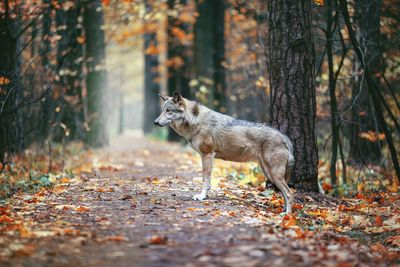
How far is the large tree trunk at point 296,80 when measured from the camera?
9.16 m

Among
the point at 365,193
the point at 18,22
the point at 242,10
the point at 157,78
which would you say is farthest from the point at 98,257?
the point at 157,78

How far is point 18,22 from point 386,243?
10.6 m

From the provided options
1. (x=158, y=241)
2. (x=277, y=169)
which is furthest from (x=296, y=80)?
(x=158, y=241)

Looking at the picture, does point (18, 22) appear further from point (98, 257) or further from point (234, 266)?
point (234, 266)

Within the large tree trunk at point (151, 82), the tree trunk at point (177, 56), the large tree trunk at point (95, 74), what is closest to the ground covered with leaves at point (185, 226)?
the large tree trunk at point (95, 74)

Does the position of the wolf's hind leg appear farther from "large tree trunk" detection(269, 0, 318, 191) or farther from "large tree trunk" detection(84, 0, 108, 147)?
"large tree trunk" detection(84, 0, 108, 147)

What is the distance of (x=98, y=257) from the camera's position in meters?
4.92

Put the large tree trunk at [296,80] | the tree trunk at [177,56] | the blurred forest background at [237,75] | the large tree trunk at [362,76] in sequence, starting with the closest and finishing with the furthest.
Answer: the large tree trunk at [296,80], the blurred forest background at [237,75], the large tree trunk at [362,76], the tree trunk at [177,56]

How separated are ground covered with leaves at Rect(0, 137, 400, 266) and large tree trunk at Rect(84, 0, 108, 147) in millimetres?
8829

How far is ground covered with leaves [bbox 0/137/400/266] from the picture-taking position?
498 cm

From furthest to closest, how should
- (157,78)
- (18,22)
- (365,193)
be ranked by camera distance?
1. (157,78)
2. (18,22)
3. (365,193)

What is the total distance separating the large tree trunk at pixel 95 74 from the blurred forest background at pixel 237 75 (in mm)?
47

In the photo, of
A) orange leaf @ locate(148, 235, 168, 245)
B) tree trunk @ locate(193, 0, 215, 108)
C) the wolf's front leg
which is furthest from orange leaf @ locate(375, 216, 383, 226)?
tree trunk @ locate(193, 0, 215, 108)

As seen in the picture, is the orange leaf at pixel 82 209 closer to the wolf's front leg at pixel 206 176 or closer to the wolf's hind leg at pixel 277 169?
the wolf's front leg at pixel 206 176
